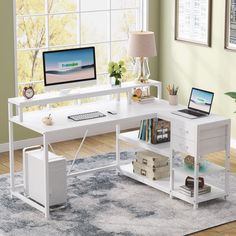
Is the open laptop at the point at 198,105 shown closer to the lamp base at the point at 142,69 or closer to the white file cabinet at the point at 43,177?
the lamp base at the point at 142,69

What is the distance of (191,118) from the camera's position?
19.0ft

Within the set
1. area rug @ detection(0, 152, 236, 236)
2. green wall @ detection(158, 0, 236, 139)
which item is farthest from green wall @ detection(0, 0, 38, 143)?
green wall @ detection(158, 0, 236, 139)

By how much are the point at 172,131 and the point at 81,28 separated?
2602 mm

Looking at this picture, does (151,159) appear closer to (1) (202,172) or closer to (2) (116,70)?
(1) (202,172)

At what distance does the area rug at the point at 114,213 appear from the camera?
17.6ft

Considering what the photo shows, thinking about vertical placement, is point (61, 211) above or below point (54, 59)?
below

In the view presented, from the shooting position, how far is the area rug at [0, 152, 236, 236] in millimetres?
5371

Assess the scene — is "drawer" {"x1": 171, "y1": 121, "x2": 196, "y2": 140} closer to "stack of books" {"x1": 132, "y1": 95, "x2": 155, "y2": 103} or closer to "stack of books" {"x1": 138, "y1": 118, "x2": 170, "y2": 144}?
"stack of books" {"x1": 138, "y1": 118, "x2": 170, "y2": 144}

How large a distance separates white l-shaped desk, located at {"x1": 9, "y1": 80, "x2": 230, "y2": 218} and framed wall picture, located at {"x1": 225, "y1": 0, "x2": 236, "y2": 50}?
118 centimetres

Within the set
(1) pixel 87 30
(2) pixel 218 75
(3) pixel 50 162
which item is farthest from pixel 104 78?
(3) pixel 50 162

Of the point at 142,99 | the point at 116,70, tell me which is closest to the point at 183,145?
the point at 142,99

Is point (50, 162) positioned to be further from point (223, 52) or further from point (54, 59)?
point (223, 52)

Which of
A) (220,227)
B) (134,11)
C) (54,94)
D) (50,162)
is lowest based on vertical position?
(220,227)

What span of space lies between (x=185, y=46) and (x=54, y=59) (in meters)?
2.14
